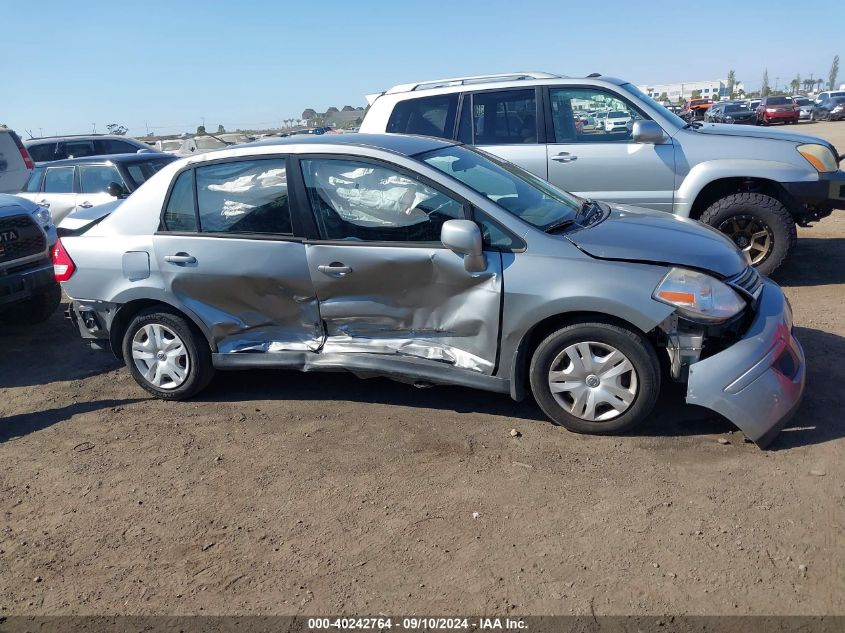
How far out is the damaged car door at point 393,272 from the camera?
14.3 ft

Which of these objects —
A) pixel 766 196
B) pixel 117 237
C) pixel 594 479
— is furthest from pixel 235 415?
pixel 766 196

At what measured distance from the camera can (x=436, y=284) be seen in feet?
14.5

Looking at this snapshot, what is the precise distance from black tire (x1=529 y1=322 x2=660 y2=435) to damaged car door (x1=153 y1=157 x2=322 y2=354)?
147cm

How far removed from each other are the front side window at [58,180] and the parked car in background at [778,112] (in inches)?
1538

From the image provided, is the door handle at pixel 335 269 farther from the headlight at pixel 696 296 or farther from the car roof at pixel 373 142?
the headlight at pixel 696 296

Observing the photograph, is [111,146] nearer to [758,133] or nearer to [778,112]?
[758,133]

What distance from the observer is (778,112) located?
135 ft

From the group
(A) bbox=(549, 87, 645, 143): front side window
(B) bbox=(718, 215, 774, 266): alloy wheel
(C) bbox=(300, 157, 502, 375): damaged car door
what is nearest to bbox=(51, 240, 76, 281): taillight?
(C) bbox=(300, 157, 502, 375): damaged car door

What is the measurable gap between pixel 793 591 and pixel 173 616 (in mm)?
2444

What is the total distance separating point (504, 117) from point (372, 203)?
3.51m

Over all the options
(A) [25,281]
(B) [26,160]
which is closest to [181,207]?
(A) [25,281]

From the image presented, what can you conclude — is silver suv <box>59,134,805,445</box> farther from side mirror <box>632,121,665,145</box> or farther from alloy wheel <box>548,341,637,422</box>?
side mirror <box>632,121,665,145</box>

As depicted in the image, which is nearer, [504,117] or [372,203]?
[372,203]

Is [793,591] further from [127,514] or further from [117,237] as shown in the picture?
[117,237]
